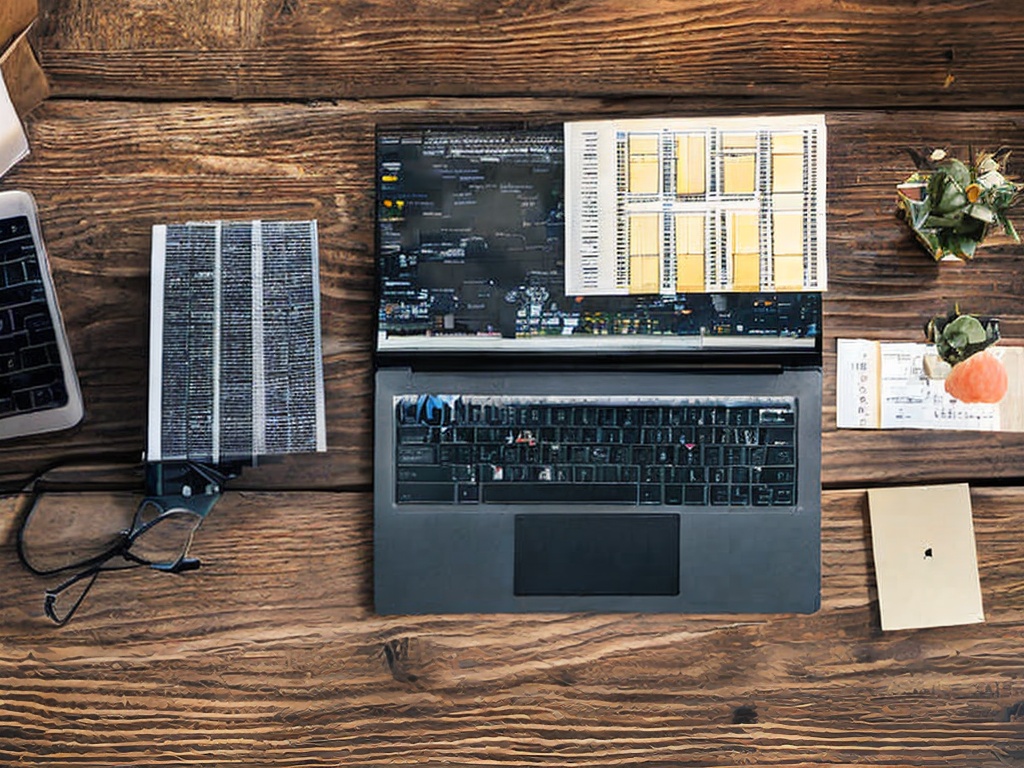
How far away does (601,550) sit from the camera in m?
1.04

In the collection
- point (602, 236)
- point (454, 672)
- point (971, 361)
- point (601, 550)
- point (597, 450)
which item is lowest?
point (454, 672)

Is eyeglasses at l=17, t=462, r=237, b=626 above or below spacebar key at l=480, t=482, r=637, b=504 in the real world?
below

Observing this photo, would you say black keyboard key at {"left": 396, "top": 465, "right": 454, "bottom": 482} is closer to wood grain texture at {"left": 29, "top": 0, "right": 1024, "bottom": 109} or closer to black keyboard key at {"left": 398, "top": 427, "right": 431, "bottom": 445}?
black keyboard key at {"left": 398, "top": 427, "right": 431, "bottom": 445}

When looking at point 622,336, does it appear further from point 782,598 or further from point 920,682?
point 920,682

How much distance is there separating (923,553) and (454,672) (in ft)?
1.86

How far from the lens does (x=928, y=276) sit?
3.48ft

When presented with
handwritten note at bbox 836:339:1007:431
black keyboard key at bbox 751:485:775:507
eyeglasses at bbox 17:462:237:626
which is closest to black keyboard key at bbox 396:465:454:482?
eyeglasses at bbox 17:462:237:626

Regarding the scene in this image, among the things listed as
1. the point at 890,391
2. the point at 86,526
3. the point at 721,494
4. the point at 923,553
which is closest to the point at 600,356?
the point at 721,494

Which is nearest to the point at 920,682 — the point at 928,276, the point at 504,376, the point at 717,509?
the point at 717,509

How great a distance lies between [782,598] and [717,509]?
0.43 feet

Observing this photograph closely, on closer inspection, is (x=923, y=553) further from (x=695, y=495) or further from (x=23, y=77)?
(x=23, y=77)

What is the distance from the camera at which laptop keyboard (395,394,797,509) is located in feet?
3.39

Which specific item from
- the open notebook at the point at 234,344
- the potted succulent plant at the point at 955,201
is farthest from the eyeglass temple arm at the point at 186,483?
the potted succulent plant at the point at 955,201

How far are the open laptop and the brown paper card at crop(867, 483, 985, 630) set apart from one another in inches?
3.7
